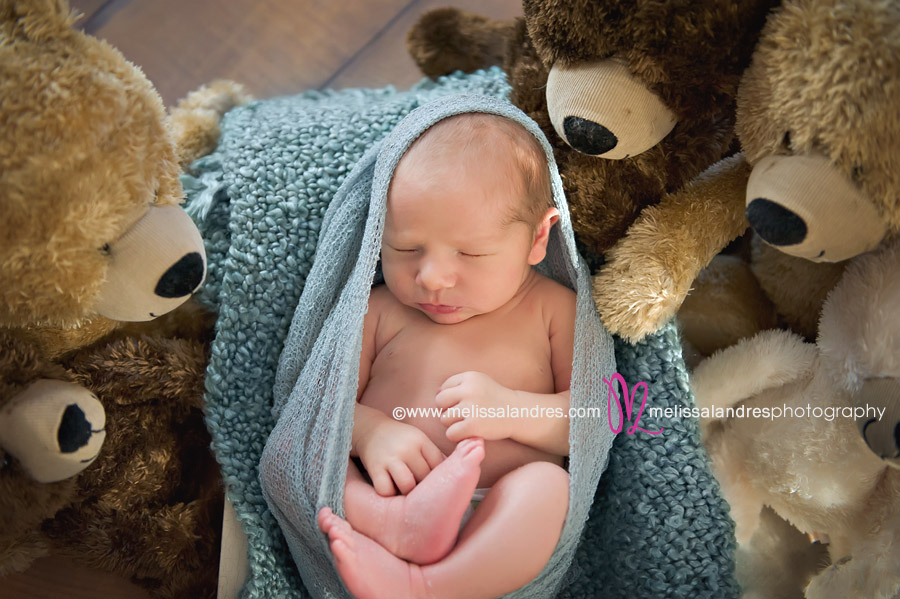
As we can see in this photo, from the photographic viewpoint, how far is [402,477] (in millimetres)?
876

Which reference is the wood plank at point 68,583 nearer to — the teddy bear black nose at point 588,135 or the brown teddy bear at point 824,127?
the teddy bear black nose at point 588,135

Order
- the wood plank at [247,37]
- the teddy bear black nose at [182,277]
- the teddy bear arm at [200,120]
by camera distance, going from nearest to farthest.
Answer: the teddy bear black nose at [182,277] < the teddy bear arm at [200,120] < the wood plank at [247,37]

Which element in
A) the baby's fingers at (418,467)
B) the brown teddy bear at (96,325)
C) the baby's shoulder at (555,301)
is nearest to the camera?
the brown teddy bear at (96,325)

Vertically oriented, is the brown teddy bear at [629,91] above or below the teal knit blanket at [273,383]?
above

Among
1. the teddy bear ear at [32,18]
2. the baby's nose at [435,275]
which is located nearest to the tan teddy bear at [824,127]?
the baby's nose at [435,275]

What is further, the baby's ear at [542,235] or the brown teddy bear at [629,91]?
the baby's ear at [542,235]

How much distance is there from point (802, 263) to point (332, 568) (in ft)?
2.42

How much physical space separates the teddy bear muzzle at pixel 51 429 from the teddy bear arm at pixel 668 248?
642 mm

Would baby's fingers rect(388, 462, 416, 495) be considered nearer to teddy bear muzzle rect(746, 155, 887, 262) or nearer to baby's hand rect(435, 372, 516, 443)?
baby's hand rect(435, 372, 516, 443)

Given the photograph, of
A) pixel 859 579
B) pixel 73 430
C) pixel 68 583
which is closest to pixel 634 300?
pixel 859 579

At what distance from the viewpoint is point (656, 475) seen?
962 millimetres

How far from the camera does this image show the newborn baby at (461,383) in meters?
0.83

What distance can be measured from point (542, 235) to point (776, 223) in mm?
317

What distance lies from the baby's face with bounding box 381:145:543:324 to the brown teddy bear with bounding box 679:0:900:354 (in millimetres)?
292
